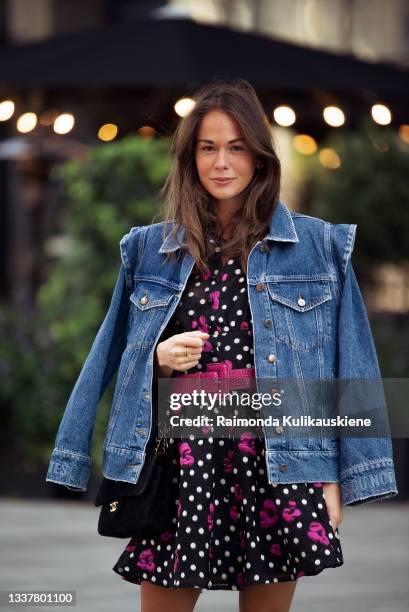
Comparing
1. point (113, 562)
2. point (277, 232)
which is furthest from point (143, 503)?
point (113, 562)

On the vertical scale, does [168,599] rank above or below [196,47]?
below

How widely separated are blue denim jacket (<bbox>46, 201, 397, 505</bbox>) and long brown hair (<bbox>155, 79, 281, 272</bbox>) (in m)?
0.03

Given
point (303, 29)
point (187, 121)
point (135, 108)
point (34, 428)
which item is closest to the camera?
point (187, 121)

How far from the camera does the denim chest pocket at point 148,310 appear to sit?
3.16 meters

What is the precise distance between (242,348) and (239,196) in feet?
1.37

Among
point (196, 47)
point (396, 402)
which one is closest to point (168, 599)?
point (396, 402)

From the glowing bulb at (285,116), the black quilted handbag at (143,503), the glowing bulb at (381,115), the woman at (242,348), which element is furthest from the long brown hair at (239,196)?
the glowing bulb at (285,116)

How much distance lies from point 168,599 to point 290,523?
39 cm

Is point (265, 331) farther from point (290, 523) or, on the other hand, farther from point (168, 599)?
point (168, 599)

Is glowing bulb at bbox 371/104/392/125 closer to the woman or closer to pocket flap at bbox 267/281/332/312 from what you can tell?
the woman

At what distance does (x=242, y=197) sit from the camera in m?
3.25

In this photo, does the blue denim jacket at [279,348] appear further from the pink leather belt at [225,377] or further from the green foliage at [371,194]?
the green foliage at [371,194]

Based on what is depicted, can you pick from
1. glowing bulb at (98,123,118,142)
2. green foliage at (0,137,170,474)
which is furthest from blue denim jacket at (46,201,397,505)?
green foliage at (0,137,170,474)

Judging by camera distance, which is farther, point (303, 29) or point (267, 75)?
point (303, 29)
